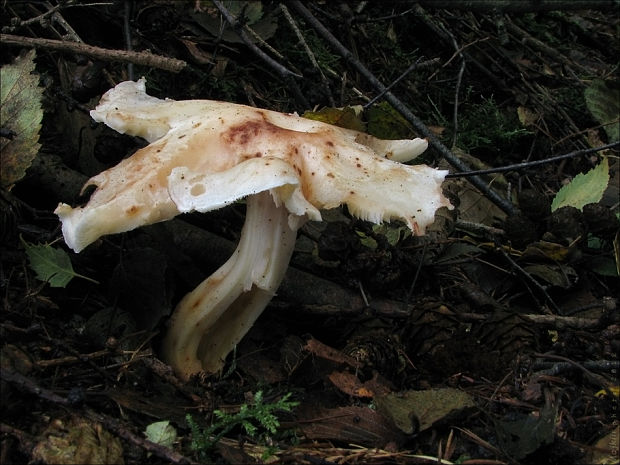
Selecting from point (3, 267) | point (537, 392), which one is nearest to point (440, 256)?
point (537, 392)

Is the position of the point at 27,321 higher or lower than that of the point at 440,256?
higher

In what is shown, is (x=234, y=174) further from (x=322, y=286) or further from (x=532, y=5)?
(x=532, y=5)

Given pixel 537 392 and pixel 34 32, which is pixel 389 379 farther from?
pixel 34 32

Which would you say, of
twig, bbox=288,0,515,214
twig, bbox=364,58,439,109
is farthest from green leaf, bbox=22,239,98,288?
twig, bbox=288,0,515,214

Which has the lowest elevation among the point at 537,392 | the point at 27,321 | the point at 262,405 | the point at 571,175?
the point at 571,175

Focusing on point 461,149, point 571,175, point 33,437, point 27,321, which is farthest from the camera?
point 571,175

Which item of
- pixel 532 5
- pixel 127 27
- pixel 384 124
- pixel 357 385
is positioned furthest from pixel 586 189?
pixel 127 27

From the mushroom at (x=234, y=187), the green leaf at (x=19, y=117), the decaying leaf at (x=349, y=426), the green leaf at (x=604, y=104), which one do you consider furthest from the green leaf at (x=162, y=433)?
the green leaf at (x=604, y=104)
